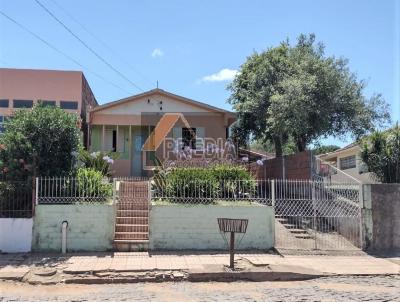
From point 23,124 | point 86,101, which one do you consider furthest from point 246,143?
point 23,124

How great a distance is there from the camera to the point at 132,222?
43.2ft

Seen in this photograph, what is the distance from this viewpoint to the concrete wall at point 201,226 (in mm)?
12859

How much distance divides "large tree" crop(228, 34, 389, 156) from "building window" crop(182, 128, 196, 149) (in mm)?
2787

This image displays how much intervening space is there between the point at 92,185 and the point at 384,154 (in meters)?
8.89

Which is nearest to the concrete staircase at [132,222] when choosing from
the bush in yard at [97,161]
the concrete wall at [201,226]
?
the concrete wall at [201,226]

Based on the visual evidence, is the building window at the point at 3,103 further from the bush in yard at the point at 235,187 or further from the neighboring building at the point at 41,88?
the bush in yard at the point at 235,187

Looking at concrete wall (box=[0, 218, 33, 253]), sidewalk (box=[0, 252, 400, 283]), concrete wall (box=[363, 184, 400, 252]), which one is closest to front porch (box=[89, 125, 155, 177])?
concrete wall (box=[0, 218, 33, 253])

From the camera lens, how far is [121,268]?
1047 centimetres

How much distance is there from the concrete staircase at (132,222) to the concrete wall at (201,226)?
1.09 ft

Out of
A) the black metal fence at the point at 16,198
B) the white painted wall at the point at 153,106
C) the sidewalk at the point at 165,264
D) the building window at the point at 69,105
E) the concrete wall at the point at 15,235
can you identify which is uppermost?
the building window at the point at 69,105

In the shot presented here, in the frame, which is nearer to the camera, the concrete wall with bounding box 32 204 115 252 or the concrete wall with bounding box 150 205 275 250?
the concrete wall with bounding box 32 204 115 252

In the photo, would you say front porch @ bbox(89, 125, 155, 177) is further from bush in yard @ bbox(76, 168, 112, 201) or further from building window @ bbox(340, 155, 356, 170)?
building window @ bbox(340, 155, 356, 170)

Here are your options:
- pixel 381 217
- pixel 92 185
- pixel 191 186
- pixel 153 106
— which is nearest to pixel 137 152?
pixel 153 106

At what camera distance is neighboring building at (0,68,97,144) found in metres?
27.4
